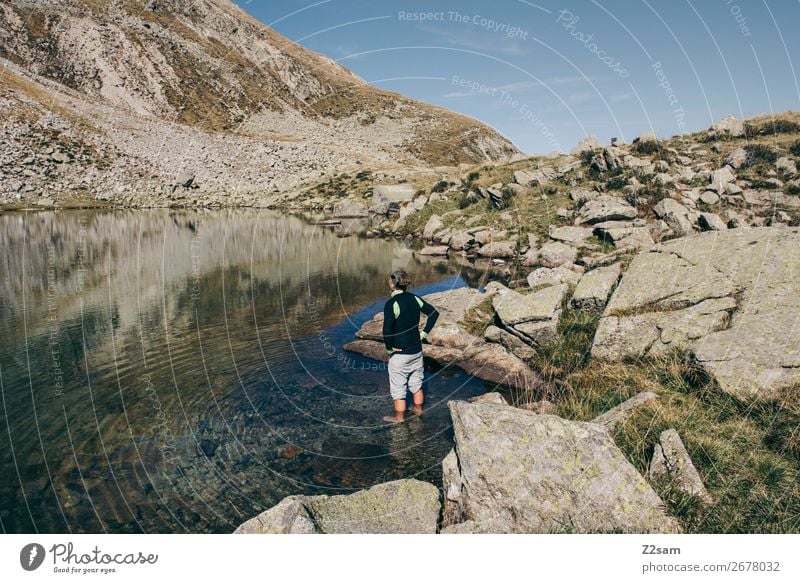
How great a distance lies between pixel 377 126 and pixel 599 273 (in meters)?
107

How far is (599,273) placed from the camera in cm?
1395

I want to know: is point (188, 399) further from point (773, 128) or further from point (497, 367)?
point (773, 128)

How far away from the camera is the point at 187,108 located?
358ft

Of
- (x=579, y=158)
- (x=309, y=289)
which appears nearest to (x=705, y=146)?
(x=579, y=158)

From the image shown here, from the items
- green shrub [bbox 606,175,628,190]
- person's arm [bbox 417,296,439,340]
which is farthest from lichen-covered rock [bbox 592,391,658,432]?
green shrub [bbox 606,175,628,190]

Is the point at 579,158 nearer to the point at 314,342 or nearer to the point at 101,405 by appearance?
the point at 314,342

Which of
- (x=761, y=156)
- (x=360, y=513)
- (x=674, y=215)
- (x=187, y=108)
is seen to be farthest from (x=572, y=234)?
(x=187, y=108)

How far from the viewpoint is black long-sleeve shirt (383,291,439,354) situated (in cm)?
1038

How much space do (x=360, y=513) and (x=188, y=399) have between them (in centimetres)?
737

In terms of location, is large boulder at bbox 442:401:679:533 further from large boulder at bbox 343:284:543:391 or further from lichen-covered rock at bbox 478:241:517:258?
lichen-covered rock at bbox 478:241:517:258

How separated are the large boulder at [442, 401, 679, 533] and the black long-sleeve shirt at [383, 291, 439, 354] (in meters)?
4.24

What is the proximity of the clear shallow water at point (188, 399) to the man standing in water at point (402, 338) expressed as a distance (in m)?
0.77

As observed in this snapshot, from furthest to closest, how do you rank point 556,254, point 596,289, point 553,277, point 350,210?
point 350,210 < point 556,254 < point 553,277 < point 596,289

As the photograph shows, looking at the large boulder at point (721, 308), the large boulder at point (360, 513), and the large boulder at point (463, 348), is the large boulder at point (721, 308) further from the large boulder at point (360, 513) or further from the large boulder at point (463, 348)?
the large boulder at point (360, 513)
